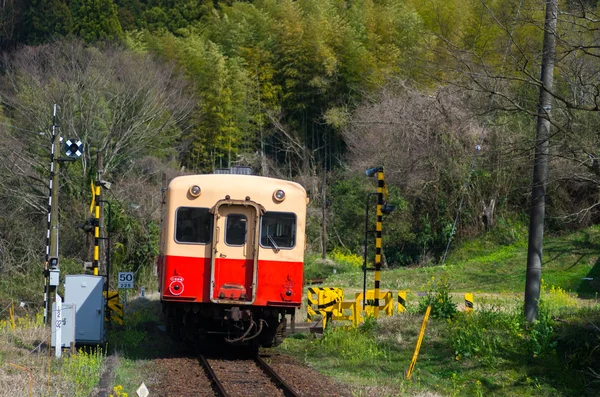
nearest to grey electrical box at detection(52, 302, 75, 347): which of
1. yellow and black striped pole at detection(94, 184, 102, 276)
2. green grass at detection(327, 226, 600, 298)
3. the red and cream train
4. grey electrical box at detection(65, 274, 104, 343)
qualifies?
grey electrical box at detection(65, 274, 104, 343)

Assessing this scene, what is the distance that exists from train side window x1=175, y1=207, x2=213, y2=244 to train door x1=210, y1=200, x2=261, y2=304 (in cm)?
16

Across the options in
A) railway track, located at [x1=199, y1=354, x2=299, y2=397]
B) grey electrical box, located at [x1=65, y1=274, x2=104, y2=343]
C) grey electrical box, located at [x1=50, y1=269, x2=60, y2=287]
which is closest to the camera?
railway track, located at [x1=199, y1=354, x2=299, y2=397]

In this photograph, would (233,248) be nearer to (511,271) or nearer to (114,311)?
(114,311)

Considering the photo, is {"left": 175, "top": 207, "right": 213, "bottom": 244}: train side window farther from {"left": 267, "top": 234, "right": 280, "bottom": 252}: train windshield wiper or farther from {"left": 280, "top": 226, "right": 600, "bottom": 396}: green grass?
{"left": 280, "top": 226, "right": 600, "bottom": 396}: green grass

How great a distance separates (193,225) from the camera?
1182 centimetres

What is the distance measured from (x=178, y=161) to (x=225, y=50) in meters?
6.93

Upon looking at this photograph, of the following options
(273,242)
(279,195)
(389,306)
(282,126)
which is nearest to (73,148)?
(279,195)

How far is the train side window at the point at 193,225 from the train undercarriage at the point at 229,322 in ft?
3.29

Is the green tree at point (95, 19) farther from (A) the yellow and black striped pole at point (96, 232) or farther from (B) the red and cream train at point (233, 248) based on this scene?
(B) the red and cream train at point (233, 248)

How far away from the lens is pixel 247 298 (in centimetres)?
1176

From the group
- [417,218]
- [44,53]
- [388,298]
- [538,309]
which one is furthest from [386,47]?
[538,309]

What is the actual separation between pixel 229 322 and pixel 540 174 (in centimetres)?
503

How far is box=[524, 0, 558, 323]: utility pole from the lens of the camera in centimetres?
993

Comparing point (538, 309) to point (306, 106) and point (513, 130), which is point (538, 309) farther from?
point (306, 106)
